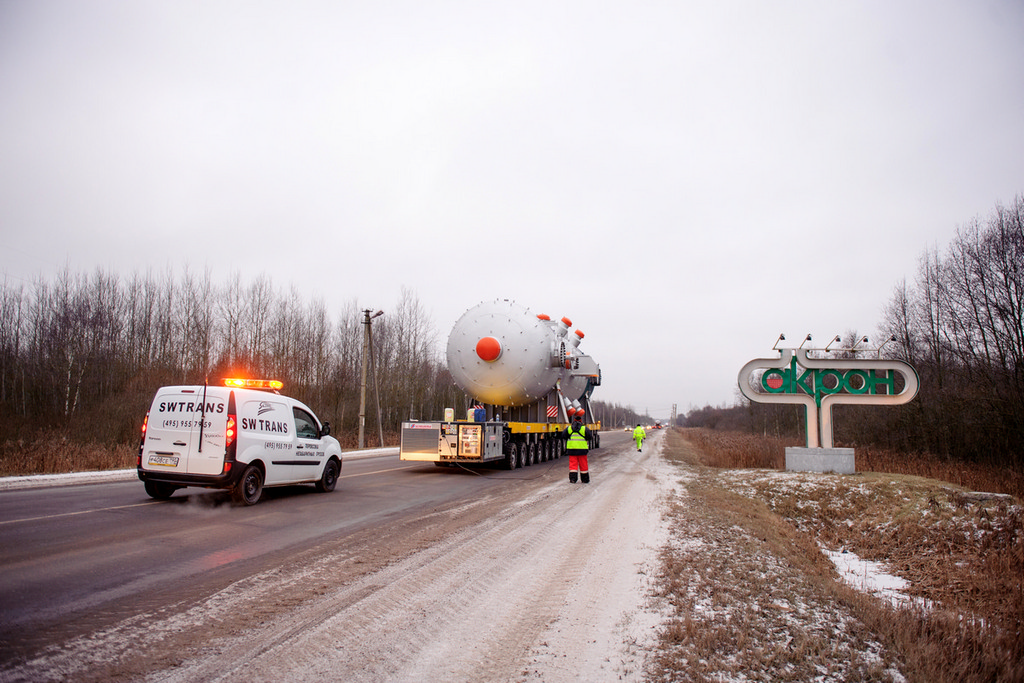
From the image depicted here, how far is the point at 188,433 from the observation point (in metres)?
8.70

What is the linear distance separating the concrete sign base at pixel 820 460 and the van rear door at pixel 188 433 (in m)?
13.7

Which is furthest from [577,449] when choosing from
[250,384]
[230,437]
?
[230,437]

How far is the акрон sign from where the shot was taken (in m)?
15.1

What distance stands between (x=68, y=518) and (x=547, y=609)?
704cm

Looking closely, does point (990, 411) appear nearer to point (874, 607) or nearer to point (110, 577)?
point (874, 607)

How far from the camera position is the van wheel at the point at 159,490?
9258 millimetres

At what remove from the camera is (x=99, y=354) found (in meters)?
32.8

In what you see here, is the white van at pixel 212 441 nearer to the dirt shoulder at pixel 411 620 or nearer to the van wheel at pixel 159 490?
the van wheel at pixel 159 490

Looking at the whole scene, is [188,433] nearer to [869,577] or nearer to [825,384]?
[869,577]

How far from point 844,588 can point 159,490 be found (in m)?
10.1

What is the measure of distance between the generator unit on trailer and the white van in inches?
240

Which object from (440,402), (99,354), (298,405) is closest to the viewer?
(298,405)

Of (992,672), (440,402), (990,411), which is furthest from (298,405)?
(440,402)

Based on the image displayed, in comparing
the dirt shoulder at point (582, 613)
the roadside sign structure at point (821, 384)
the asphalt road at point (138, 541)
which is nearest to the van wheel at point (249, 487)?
the asphalt road at point (138, 541)
